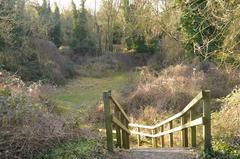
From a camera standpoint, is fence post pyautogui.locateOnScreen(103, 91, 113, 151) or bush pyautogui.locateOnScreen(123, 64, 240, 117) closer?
fence post pyautogui.locateOnScreen(103, 91, 113, 151)

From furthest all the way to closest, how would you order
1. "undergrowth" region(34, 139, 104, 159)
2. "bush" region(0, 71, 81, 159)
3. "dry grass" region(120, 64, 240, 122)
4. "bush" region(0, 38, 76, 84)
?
"bush" region(0, 38, 76, 84) → "dry grass" region(120, 64, 240, 122) → "undergrowth" region(34, 139, 104, 159) → "bush" region(0, 71, 81, 159)

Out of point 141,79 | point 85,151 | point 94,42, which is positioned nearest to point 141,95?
point 141,79

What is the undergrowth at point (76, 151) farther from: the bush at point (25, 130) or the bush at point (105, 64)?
the bush at point (105, 64)

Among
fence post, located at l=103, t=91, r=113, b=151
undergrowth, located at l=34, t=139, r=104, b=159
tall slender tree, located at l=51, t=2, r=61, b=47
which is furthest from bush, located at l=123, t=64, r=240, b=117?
tall slender tree, located at l=51, t=2, r=61, b=47

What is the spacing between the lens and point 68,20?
1773 inches

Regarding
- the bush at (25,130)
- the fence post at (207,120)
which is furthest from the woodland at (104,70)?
A: the fence post at (207,120)

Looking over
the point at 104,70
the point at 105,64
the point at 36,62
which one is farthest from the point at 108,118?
the point at 105,64

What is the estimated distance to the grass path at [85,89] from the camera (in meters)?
22.3

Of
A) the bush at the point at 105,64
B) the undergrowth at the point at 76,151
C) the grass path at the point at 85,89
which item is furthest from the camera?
the bush at the point at 105,64

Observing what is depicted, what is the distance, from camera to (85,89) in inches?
1087

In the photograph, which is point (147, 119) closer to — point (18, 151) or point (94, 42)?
point (18, 151)

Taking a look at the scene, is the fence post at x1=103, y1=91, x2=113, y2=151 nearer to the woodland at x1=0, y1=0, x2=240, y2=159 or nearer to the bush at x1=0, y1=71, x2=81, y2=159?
the woodland at x1=0, y1=0, x2=240, y2=159

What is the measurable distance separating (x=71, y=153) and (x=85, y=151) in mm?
268

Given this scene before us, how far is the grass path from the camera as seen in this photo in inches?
876
